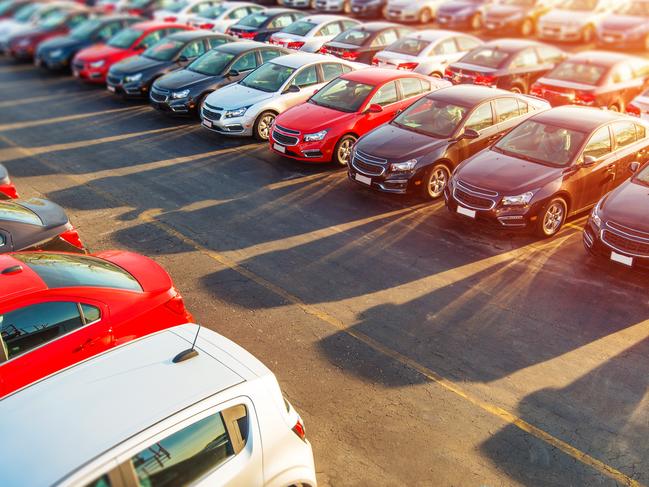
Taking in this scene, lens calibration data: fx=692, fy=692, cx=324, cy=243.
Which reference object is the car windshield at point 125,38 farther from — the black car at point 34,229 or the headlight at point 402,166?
the black car at point 34,229

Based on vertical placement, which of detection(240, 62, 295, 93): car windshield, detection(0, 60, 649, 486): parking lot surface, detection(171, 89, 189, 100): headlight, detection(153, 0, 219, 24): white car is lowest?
detection(0, 60, 649, 486): parking lot surface

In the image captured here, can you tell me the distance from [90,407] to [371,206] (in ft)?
25.8

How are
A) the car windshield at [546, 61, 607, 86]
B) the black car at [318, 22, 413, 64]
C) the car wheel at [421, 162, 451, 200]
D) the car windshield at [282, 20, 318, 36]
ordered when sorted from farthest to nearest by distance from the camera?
the car windshield at [282, 20, 318, 36]
the black car at [318, 22, 413, 64]
the car windshield at [546, 61, 607, 86]
the car wheel at [421, 162, 451, 200]

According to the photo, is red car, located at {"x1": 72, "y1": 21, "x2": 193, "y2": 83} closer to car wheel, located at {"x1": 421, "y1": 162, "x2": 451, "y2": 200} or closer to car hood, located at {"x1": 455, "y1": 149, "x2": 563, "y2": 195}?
car wheel, located at {"x1": 421, "y1": 162, "x2": 451, "y2": 200}

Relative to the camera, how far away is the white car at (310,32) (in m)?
20.2

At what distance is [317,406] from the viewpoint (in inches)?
273

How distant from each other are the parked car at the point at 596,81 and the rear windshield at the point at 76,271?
1231 centimetres

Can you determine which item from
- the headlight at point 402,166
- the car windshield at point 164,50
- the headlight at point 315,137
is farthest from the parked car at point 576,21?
the headlight at point 402,166

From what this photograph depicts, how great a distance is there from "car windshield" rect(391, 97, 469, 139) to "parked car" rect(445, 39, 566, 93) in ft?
15.9

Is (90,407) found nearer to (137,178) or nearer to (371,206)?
(371,206)

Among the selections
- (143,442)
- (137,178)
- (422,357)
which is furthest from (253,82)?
(143,442)

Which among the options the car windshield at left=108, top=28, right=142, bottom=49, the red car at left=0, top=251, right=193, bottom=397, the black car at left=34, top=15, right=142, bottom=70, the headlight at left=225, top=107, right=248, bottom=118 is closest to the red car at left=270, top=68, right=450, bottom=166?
the headlight at left=225, top=107, right=248, bottom=118

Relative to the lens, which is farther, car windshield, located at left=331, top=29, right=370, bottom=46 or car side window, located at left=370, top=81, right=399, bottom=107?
car windshield, located at left=331, top=29, right=370, bottom=46

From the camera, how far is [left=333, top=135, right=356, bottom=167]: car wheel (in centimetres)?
1354
